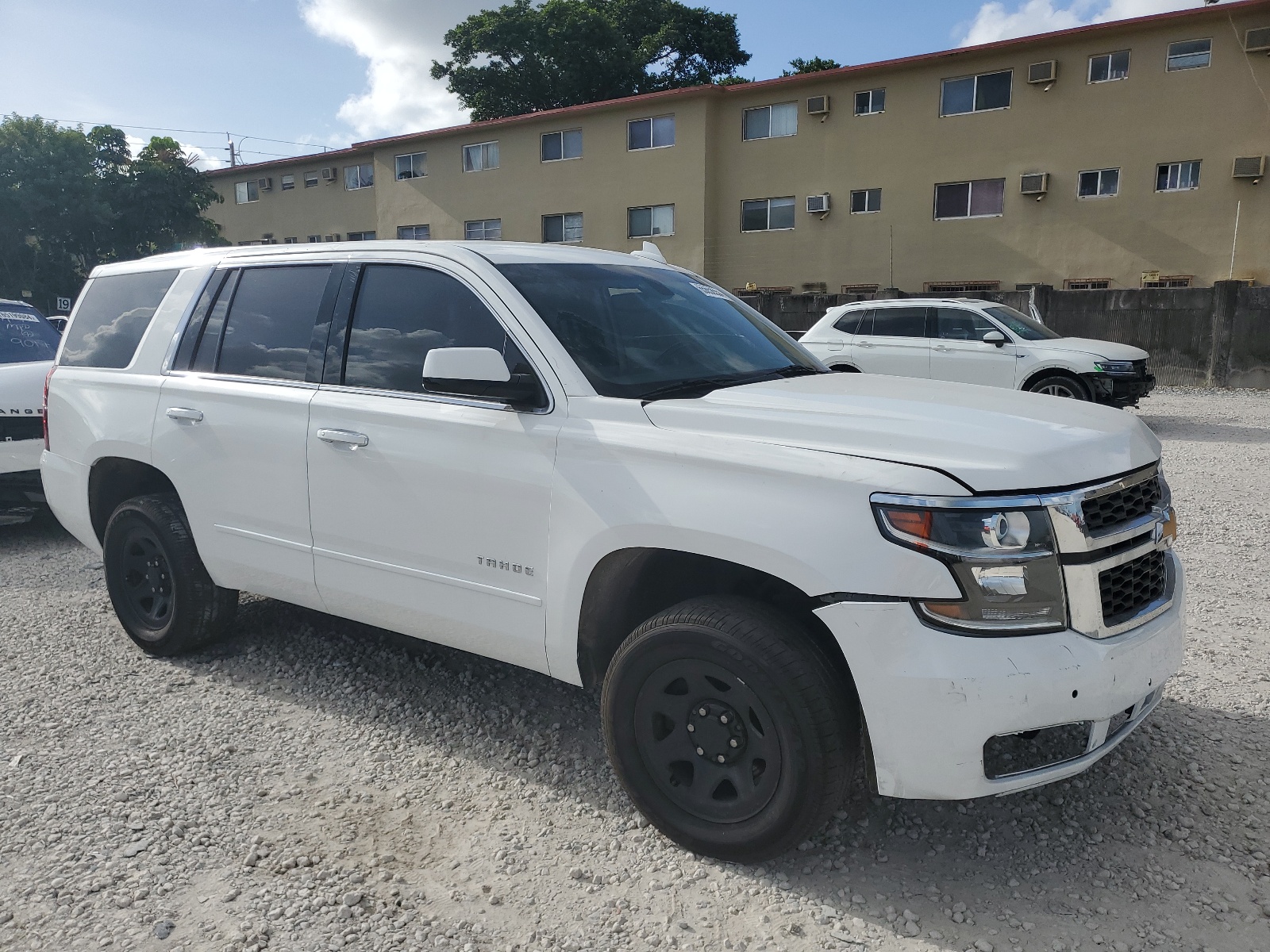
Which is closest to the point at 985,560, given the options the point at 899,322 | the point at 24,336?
the point at 24,336

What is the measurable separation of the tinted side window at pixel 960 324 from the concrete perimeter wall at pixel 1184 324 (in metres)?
4.70

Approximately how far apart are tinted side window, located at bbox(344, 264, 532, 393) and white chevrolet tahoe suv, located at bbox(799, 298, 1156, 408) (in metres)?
9.53

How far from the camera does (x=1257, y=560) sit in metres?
5.74

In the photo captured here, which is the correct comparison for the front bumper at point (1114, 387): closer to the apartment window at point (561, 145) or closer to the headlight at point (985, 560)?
the headlight at point (985, 560)

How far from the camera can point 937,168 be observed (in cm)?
2366

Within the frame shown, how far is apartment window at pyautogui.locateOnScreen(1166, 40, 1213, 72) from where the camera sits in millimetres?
20531

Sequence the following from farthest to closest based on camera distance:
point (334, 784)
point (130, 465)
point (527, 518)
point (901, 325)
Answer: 1. point (901, 325)
2. point (130, 465)
3. point (334, 784)
4. point (527, 518)

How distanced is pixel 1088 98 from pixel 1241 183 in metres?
3.91

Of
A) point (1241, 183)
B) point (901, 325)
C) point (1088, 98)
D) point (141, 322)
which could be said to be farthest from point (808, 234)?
point (141, 322)

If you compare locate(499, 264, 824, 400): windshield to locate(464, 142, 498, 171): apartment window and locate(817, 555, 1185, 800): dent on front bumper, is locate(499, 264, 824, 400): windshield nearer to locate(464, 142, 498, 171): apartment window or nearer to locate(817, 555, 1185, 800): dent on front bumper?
locate(817, 555, 1185, 800): dent on front bumper

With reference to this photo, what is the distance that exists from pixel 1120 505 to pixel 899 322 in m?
10.7

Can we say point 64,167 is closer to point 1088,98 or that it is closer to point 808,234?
point 808,234

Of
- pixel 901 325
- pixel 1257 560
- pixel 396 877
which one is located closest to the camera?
pixel 396 877

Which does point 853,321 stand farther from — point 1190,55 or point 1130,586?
point 1190,55
